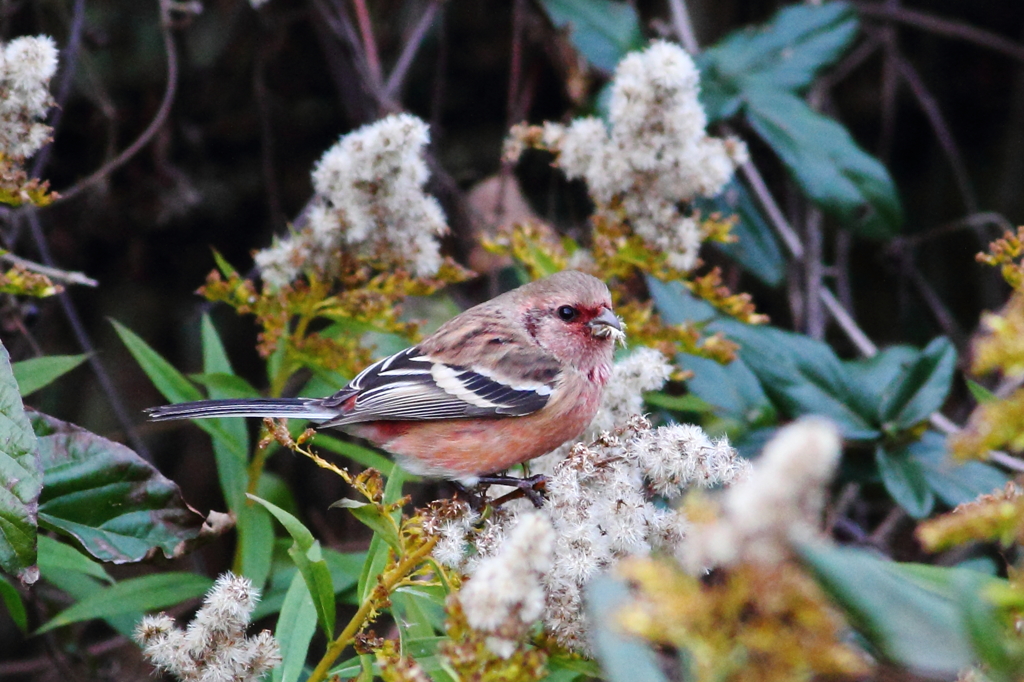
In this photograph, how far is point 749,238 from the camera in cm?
452

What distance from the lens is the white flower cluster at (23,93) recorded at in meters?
2.83

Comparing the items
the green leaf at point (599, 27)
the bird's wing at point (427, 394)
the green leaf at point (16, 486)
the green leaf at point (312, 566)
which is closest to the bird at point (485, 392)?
the bird's wing at point (427, 394)

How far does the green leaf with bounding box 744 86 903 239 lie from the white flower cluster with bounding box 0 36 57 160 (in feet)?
9.53

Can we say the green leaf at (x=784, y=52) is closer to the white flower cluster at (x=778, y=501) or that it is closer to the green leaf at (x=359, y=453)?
the green leaf at (x=359, y=453)

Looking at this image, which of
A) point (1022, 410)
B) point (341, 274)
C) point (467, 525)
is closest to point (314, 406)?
point (341, 274)

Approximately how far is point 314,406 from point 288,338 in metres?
0.25

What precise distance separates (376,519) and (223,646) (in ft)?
1.47

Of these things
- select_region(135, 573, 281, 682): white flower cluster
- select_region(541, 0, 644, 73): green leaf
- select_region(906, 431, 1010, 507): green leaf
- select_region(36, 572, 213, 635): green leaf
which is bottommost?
select_region(906, 431, 1010, 507): green leaf

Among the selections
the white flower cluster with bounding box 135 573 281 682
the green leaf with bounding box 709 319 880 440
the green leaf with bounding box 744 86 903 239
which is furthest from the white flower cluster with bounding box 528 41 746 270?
the white flower cluster with bounding box 135 573 281 682

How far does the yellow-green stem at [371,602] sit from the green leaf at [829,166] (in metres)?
2.80

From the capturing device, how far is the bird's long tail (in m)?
3.12

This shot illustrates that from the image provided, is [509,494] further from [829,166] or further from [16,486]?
[829,166]

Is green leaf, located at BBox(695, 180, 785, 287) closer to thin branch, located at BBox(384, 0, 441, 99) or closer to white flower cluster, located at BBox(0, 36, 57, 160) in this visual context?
thin branch, located at BBox(384, 0, 441, 99)

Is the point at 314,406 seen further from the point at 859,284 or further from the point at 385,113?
the point at 859,284
